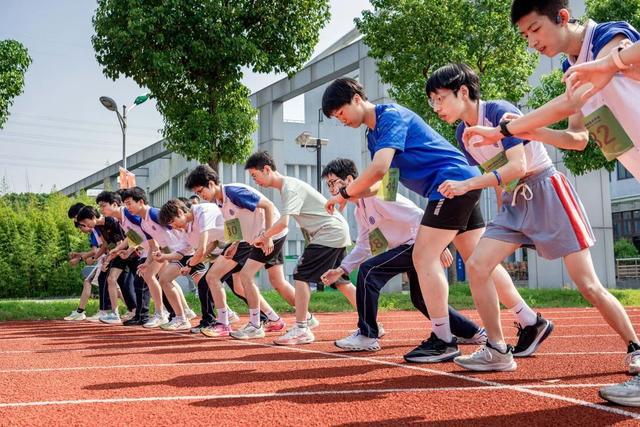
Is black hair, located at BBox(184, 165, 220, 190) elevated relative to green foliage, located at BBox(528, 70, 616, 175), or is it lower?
lower

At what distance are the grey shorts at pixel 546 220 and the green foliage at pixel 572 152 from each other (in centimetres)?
1184

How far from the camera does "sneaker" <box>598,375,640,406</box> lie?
2826 millimetres

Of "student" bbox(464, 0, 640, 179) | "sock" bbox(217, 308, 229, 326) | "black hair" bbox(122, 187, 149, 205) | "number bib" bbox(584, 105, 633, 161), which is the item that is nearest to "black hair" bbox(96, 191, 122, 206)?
"black hair" bbox(122, 187, 149, 205)

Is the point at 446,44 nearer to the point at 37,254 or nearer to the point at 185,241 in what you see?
the point at 185,241

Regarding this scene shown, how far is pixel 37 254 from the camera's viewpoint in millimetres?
23031

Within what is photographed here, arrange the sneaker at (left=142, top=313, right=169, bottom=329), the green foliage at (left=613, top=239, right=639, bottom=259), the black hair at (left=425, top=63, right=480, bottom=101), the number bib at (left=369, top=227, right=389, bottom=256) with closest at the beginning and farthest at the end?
the black hair at (left=425, top=63, right=480, bottom=101) → the number bib at (left=369, top=227, right=389, bottom=256) → the sneaker at (left=142, top=313, right=169, bottom=329) → the green foliage at (left=613, top=239, right=639, bottom=259)

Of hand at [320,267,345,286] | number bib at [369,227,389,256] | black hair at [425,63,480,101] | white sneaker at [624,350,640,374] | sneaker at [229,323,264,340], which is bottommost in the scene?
sneaker at [229,323,264,340]

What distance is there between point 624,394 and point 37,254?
2291cm

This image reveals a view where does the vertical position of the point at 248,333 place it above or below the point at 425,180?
below

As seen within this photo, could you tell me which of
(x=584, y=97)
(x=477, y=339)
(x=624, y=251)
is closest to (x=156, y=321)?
(x=477, y=339)

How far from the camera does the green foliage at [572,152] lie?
1550 cm

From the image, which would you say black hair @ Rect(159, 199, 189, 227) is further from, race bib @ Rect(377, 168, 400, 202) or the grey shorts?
the grey shorts

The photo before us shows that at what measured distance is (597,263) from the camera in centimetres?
1914

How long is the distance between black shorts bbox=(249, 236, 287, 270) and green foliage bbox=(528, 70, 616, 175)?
392 inches
